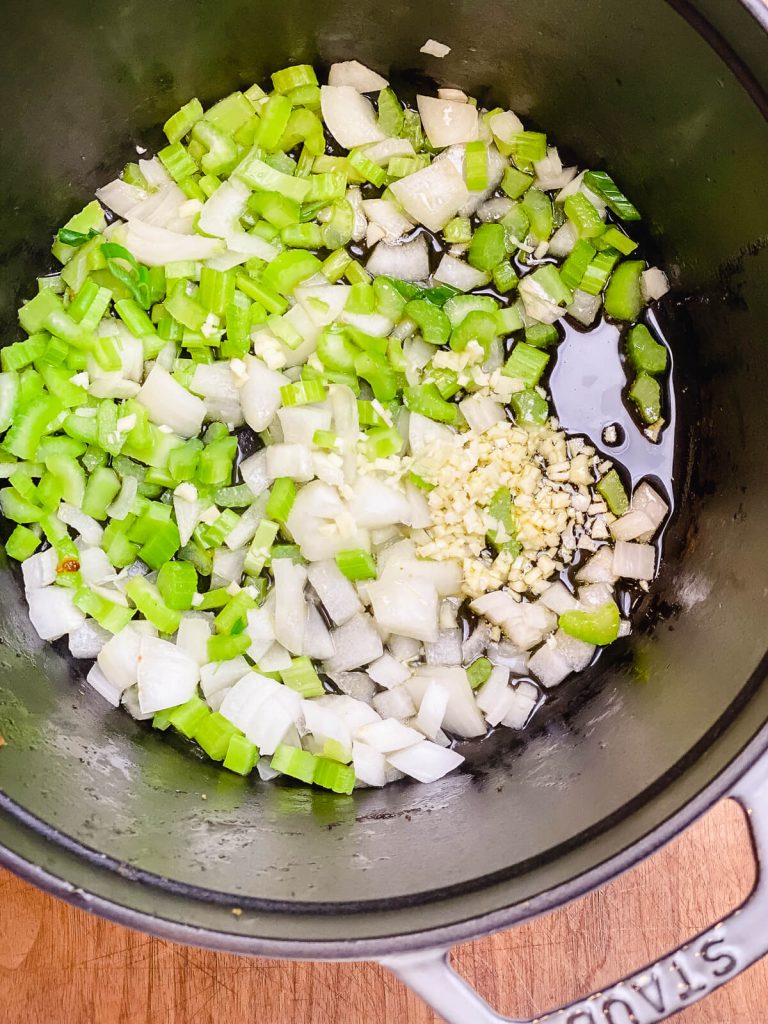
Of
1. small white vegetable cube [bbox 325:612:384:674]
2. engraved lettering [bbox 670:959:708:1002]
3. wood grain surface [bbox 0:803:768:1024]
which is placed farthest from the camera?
small white vegetable cube [bbox 325:612:384:674]

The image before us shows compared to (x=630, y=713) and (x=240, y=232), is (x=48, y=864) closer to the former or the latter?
(x=630, y=713)

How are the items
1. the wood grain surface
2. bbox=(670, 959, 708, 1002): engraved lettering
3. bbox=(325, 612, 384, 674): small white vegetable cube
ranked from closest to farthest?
bbox=(670, 959, 708, 1002): engraved lettering → the wood grain surface → bbox=(325, 612, 384, 674): small white vegetable cube

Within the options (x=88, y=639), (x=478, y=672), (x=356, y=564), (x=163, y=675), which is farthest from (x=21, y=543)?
(x=478, y=672)

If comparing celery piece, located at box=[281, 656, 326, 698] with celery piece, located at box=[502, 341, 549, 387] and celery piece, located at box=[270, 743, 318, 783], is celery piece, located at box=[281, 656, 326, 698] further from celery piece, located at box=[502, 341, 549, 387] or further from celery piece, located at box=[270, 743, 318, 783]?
celery piece, located at box=[502, 341, 549, 387]

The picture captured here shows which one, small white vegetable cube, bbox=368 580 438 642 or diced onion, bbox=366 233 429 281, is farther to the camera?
diced onion, bbox=366 233 429 281

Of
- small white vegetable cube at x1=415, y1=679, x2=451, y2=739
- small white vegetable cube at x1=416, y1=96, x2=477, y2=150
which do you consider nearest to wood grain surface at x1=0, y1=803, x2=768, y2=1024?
small white vegetable cube at x1=415, y1=679, x2=451, y2=739

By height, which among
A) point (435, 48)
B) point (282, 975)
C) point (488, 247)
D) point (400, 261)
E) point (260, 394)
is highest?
point (435, 48)

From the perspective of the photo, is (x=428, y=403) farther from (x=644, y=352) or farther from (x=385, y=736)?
(x=385, y=736)

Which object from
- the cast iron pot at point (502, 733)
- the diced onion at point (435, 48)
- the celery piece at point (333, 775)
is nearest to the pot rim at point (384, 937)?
the cast iron pot at point (502, 733)

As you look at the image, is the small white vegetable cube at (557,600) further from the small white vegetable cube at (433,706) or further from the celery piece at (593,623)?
the small white vegetable cube at (433,706)
